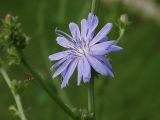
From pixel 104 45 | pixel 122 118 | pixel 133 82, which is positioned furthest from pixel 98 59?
pixel 133 82

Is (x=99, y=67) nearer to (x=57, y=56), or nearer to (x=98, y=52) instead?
(x=98, y=52)

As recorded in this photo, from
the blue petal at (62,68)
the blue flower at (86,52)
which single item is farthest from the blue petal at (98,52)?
the blue petal at (62,68)

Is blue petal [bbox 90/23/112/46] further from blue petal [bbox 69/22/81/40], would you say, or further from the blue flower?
blue petal [bbox 69/22/81/40]

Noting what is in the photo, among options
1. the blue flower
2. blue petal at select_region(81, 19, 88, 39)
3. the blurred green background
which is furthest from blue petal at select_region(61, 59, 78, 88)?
the blurred green background

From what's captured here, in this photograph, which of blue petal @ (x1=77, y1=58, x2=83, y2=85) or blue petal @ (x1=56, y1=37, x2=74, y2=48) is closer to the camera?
blue petal @ (x1=77, y1=58, x2=83, y2=85)

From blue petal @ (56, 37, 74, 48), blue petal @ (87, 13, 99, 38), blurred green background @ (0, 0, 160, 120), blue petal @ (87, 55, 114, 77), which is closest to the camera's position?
blue petal @ (87, 55, 114, 77)

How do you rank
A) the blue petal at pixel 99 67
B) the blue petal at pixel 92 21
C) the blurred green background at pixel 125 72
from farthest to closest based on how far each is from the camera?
the blurred green background at pixel 125 72
the blue petal at pixel 92 21
the blue petal at pixel 99 67

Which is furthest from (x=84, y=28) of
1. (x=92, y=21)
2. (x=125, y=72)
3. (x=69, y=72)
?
(x=125, y=72)

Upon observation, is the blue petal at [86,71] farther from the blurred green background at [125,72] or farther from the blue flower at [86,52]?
the blurred green background at [125,72]
